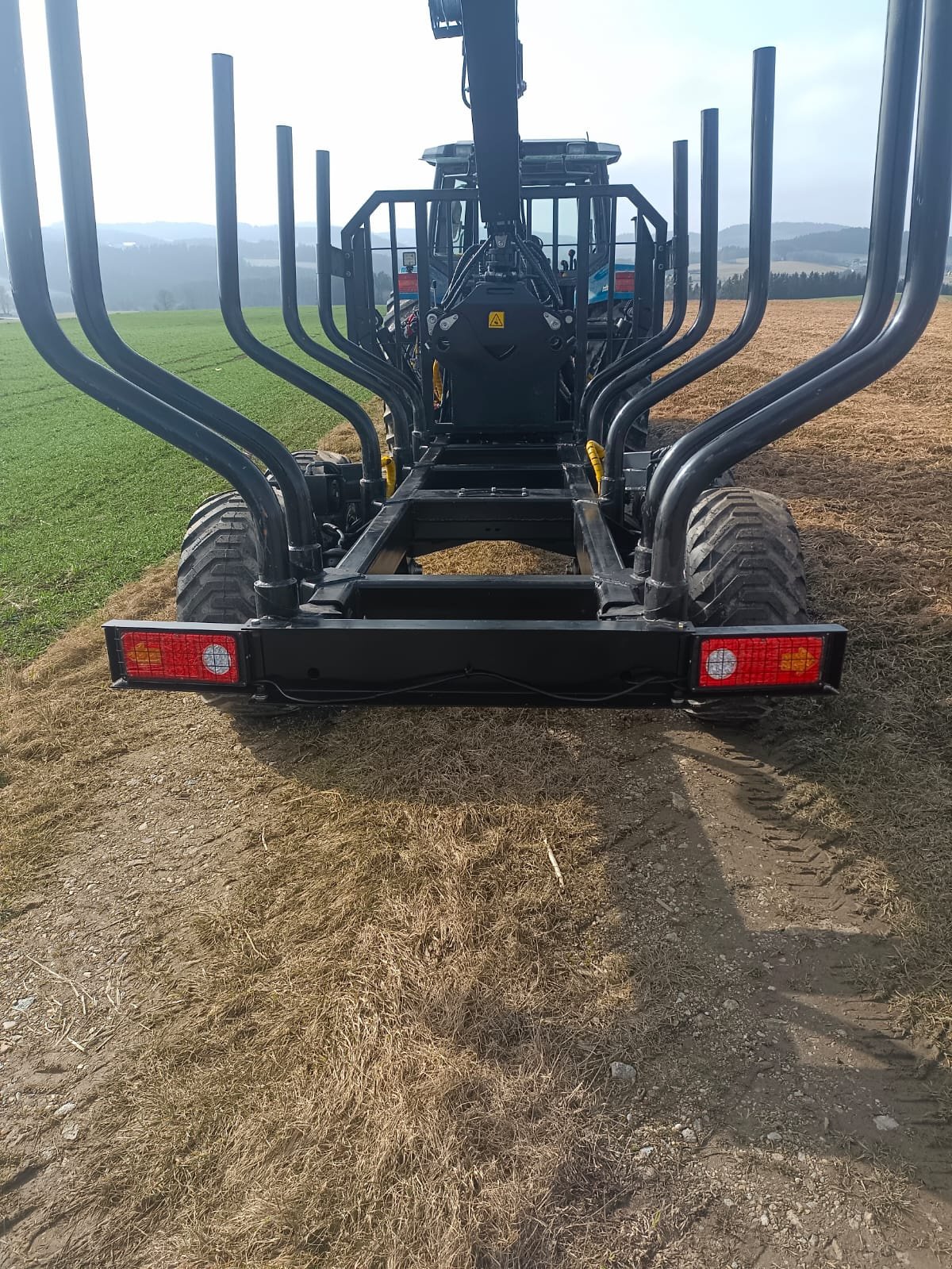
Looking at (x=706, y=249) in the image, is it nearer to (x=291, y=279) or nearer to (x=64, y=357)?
(x=291, y=279)

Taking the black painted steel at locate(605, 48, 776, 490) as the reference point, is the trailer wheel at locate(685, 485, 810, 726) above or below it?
below

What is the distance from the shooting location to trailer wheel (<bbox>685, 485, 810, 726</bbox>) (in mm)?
3188

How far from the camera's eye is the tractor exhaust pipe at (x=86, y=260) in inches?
91.4

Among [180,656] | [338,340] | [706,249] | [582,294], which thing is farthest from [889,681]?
[338,340]

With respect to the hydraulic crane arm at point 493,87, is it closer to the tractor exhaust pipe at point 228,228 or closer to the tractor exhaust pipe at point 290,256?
the tractor exhaust pipe at point 290,256

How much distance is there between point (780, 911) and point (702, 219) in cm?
376

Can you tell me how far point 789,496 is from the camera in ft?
23.2

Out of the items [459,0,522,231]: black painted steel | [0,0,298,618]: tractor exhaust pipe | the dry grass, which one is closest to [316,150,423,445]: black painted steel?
[459,0,522,231]: black painted steel

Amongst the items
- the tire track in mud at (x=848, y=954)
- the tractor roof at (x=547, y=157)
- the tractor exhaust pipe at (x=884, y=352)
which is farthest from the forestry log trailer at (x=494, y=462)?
the tractor roof at (x=547, y=157)

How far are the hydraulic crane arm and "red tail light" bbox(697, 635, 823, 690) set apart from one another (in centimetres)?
311

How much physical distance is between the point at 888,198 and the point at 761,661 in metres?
1.25

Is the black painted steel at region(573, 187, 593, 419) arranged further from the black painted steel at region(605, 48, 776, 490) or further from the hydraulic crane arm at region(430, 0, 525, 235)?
the black painted steel at region(605, 48, 776, 490)

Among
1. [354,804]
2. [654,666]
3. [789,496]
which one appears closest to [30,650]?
[354,804]

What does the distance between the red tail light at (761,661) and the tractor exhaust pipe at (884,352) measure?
20cm
